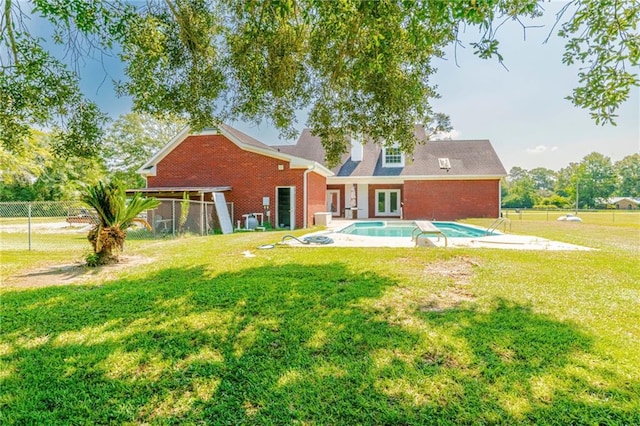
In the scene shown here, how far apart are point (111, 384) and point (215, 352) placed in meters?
0.83

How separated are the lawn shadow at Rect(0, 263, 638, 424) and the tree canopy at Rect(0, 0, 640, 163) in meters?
3.50

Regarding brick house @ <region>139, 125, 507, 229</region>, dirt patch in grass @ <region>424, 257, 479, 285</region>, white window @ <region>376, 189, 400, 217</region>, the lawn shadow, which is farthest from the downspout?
the lawn shadow

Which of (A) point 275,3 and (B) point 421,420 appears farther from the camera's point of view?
(A) point 275,3

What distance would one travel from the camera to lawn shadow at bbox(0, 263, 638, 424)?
7.19 ft

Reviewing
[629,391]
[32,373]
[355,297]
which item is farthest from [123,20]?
[629,391]

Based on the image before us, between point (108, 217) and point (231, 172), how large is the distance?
10099 millimetres

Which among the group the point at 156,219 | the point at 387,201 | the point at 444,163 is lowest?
the point at 156,219

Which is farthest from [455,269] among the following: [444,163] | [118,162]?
[118,162]

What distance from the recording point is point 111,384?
251 cm

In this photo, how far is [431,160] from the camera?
22812 millimetres

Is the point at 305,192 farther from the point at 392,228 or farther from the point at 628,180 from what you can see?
the point at 628,180

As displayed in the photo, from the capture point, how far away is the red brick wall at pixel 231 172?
16.1m

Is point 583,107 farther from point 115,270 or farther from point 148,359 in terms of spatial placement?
point 115,270

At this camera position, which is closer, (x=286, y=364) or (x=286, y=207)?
(x=286, y=364)
